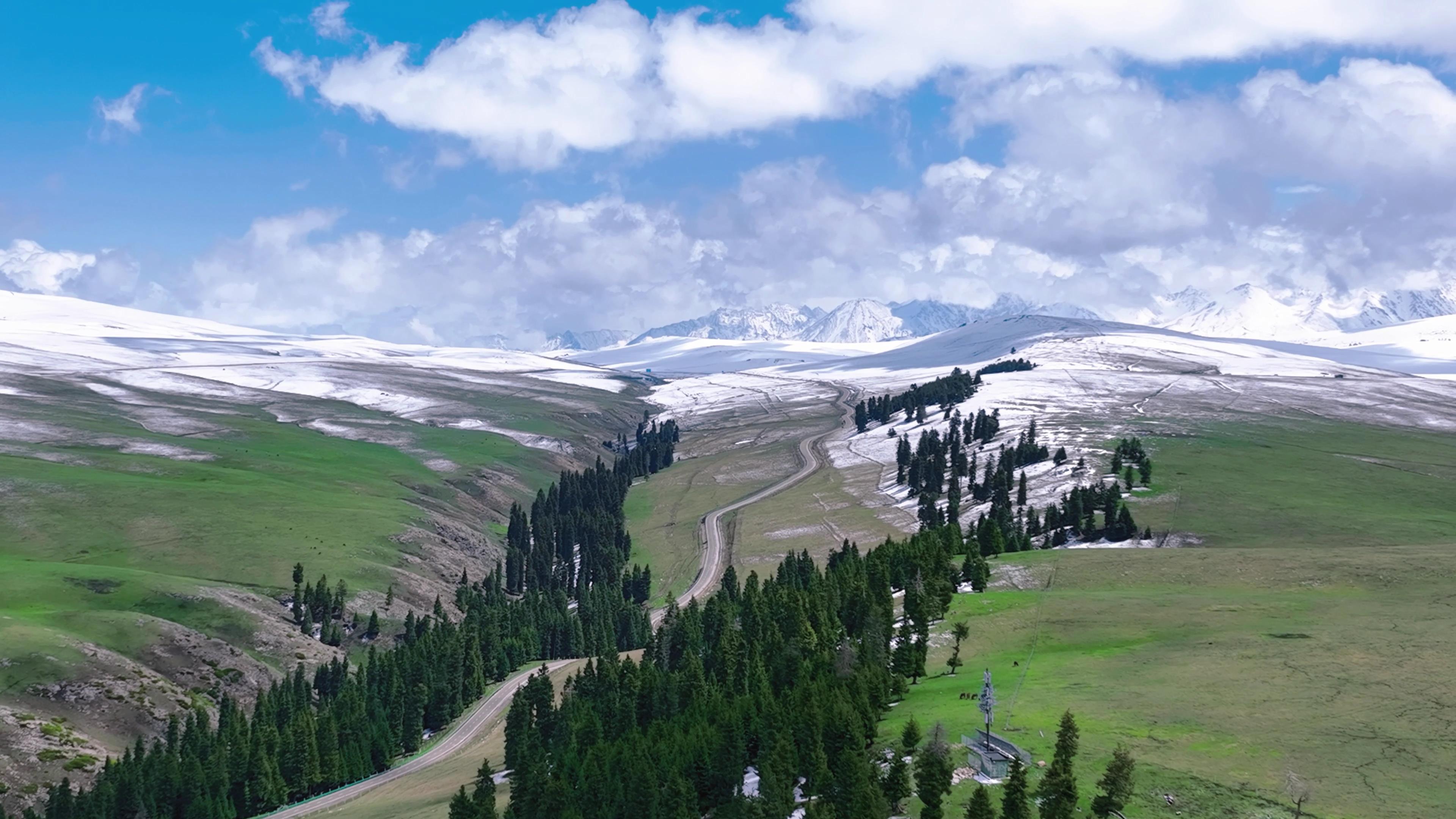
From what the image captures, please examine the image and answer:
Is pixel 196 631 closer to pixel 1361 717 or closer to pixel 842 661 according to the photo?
pixel 842 661

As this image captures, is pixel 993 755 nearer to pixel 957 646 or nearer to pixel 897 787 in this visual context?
pixel 897 787

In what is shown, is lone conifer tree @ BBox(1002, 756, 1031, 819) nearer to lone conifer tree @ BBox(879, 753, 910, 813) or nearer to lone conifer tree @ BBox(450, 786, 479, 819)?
lone conifer tree @ BBox(879, 753, 910, 813)

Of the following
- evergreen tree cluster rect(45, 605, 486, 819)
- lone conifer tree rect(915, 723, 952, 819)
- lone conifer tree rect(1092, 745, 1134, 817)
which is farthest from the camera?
evergreen tree cluster rect(45, 605, 486, 819)

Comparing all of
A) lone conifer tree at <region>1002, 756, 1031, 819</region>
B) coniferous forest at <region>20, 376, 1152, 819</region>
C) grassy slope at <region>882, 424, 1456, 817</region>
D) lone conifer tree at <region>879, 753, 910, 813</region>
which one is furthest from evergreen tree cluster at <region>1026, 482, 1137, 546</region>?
lone conifer tree at <region>1002, 756, 1031, 819</region>

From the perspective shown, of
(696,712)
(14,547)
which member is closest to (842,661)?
(696,712)

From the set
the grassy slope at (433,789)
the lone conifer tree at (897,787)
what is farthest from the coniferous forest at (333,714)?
the lone conifer tree at (897,787)

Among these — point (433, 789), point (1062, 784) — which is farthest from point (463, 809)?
point (1062, 784)
